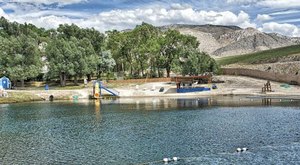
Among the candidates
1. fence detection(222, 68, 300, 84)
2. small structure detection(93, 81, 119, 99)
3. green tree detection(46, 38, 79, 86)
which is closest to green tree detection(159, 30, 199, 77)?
fence detection(222, 68, 300, 84)

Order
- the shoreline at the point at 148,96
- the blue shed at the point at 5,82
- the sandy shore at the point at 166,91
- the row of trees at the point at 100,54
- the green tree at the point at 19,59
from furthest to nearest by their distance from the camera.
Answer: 1. the row of trees at the point at 100,54
2. the green tree at the point at 19,59
3. the blue shed at the point at 5,82
4. the sandy shore at the point at 166,91
5. the shoreline at the point at 148,96

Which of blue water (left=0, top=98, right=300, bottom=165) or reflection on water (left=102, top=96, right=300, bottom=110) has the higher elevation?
reflection on water (left=102, top=96, right=300, bottom=110)

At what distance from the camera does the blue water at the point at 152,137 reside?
34.6m

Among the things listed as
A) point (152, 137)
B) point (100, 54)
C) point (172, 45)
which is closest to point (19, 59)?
point (100, 54)

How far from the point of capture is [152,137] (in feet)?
146

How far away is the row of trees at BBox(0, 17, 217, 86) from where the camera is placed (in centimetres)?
12188

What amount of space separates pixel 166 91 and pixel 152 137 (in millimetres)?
69161

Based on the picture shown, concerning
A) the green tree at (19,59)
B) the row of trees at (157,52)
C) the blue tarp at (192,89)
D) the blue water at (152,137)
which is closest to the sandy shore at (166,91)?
the blue tarp at (192,89)

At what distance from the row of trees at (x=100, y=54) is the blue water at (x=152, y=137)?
185 feet

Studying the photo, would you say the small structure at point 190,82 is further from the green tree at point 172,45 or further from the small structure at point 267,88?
the green tree at point 172,45

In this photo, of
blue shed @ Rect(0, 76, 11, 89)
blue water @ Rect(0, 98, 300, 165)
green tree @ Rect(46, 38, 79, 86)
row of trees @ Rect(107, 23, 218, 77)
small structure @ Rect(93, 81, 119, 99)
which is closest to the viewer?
blue water @ Rect(0, 98, 300, 165)

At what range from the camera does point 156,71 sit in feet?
527

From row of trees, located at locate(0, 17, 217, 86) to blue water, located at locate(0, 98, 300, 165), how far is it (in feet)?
185

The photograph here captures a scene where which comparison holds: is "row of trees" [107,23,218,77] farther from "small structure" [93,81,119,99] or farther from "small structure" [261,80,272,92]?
"small structure" [93,81,119,99]
